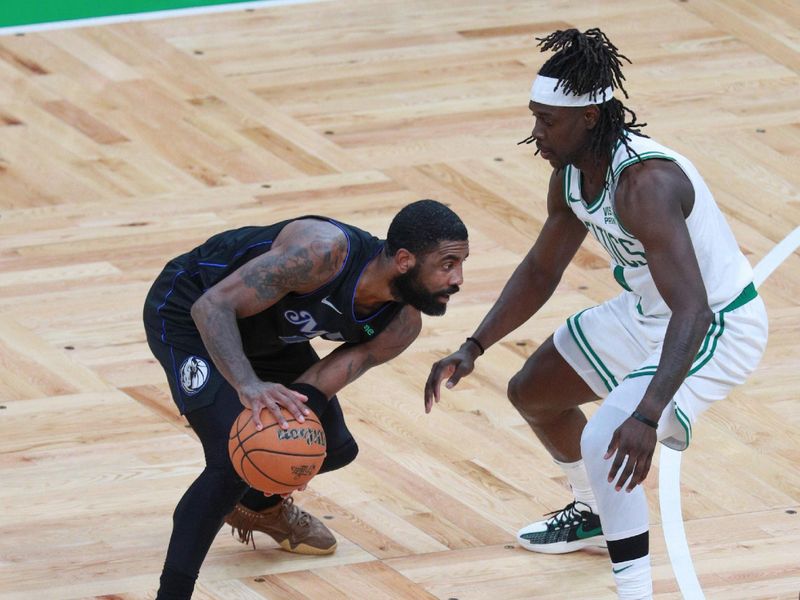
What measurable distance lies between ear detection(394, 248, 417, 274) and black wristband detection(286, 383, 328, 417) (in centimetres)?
43

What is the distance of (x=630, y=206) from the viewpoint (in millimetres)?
4453

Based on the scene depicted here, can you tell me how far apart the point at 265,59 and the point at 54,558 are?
447cm

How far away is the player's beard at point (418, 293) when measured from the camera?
459 cm

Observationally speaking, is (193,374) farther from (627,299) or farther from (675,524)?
(675,524)

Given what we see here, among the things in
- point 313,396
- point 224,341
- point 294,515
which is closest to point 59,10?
point 294,515

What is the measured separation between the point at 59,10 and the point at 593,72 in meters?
5.56

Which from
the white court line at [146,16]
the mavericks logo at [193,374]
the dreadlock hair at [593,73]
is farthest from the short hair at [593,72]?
the white court line at [146,16]

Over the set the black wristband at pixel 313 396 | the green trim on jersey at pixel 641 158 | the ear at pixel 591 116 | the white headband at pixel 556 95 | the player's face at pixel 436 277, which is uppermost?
the white headband at pixel 556 95

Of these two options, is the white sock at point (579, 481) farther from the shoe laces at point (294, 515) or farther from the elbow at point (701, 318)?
the elbow at point (701, 318)

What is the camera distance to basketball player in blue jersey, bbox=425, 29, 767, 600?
14.2 feet

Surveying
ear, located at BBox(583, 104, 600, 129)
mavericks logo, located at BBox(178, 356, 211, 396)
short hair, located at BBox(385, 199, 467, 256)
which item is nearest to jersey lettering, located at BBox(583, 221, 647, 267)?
ear, located at BBox(583, 104, 600, 129)

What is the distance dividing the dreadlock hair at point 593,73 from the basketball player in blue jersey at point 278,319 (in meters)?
0.43

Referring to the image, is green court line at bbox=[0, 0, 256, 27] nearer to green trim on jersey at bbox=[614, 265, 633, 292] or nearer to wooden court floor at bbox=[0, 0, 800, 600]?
wooden court floor at bbox=[0, 0, 800, 600]

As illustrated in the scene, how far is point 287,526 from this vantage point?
17.0ft
